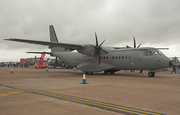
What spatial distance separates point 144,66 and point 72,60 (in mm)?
12978

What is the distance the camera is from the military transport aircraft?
1923 centimetres

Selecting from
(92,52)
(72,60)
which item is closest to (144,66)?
(92,52)

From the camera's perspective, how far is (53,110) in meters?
5.35

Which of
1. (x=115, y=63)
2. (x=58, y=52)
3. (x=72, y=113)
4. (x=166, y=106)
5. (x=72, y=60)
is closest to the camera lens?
(x=72, y=113)

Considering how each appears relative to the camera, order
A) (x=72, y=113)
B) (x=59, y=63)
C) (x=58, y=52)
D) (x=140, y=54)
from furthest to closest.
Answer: (x=59, y=63)
(x=58, y=52)
(x=140, y=54)
(x=72, y=113)

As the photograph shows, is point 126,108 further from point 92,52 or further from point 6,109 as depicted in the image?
point 92,52

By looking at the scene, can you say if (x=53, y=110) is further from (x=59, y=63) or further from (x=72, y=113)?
(x=59, y=63)

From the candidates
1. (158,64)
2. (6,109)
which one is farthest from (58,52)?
(6,109)

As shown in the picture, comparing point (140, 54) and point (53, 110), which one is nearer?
point (53, 110)

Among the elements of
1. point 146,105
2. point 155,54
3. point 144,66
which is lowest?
point 146,105

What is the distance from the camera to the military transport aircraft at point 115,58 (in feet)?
63.1

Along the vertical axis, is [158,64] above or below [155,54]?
below

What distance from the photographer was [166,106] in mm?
5980

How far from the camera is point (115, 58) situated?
74.1 feet
